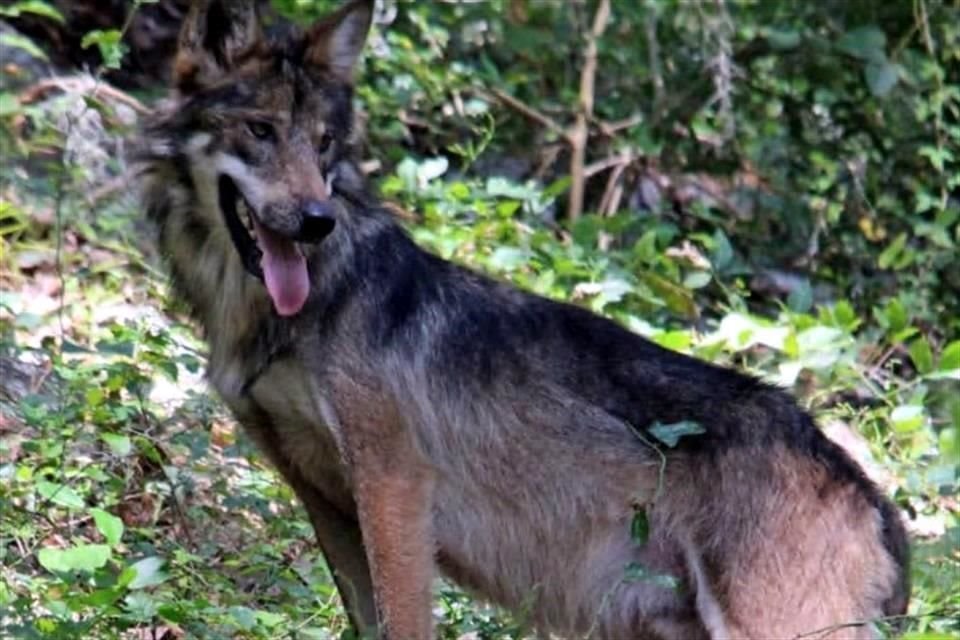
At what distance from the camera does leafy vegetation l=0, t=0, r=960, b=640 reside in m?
6.60

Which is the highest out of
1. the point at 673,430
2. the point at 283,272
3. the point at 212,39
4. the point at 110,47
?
the point at 212,39

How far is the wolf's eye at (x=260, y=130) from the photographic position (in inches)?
224

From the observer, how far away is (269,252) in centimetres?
575

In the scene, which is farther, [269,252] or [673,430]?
[269,252]

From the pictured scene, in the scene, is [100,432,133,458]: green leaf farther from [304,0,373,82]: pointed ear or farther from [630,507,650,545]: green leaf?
[630,507,650,545]: green leaf

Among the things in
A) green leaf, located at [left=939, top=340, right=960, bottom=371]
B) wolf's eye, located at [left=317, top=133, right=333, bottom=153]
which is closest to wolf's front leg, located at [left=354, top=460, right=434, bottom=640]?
wolf's eye, located at [left=317, top=133, right=333, bottom=153]

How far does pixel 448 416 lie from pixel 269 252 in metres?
0.79

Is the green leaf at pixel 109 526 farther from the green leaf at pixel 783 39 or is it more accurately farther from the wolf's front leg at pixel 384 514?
the green leaf at pixel 783 39

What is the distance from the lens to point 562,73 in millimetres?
11570

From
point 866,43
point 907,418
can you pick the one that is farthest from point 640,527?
point 866,43

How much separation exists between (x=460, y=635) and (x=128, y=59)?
559cm

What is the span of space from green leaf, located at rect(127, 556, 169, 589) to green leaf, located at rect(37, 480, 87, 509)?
0.58 meters

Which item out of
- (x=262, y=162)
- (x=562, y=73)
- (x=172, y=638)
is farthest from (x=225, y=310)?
(x=562, y=73)

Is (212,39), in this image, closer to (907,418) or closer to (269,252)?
(269,252)
